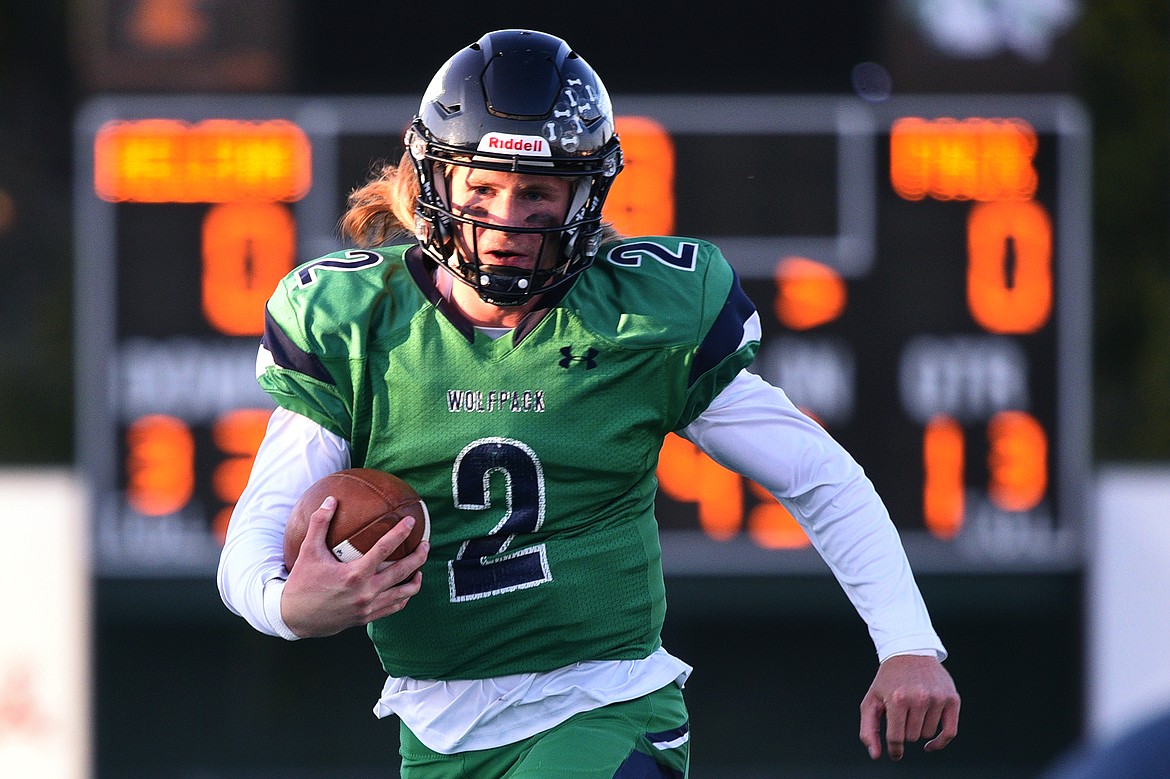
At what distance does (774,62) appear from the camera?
6.11 m

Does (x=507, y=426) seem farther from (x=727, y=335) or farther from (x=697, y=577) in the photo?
(x=697, y=577)

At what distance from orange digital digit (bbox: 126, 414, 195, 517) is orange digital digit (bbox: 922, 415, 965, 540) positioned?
236cm

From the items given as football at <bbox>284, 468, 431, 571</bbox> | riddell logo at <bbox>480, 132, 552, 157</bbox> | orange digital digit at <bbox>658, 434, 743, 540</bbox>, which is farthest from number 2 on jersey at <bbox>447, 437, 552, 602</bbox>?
orange digital digit at <bbox>658, 434, 743, 540</bbox>

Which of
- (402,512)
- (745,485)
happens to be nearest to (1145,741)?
(402,512)

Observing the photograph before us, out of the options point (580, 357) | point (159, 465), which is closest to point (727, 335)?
point (580, 357)

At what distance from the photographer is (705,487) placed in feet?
19.5

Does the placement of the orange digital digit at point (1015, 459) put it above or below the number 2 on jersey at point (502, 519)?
below

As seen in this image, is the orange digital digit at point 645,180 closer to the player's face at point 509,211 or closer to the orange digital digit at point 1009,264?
the orange digital digit at point 1009,264

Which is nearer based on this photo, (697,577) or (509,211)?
(509,211)

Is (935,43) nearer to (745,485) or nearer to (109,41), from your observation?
(745,485)

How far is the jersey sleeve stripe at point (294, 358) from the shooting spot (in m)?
2.75

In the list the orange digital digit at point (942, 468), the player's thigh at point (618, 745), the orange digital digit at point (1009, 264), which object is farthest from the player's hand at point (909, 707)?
the orange digital digit at point (1009, 264)

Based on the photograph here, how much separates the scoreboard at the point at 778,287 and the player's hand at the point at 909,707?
320 cm

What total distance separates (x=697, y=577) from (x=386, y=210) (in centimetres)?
318
